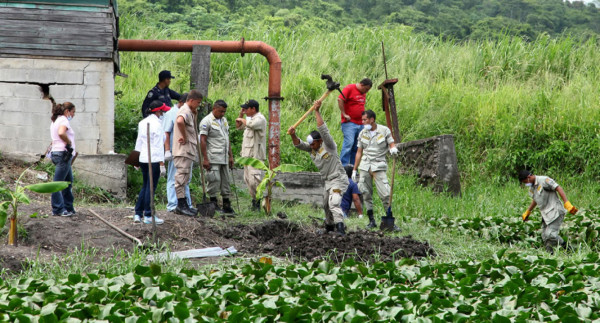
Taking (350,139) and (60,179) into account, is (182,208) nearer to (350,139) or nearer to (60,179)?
(60,179)

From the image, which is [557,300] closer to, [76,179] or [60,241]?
[60,241]

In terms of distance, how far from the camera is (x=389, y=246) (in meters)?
8.01

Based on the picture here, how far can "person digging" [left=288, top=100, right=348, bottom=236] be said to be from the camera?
28.7 feet

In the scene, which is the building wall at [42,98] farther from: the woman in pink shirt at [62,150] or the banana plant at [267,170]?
the banana plant at [267,170]

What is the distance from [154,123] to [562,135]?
1001 cm

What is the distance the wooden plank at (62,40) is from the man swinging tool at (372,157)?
175 inches

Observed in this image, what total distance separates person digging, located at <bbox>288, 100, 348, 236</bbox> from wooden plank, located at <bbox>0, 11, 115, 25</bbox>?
4.30 m

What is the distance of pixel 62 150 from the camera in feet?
26.8

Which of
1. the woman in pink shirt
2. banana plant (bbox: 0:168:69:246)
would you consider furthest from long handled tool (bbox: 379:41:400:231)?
banana plant (bbox: 0:168:69:246)

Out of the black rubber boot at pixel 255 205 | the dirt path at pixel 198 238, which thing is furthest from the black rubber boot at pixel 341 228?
the black rubber boot at pixel 255 205

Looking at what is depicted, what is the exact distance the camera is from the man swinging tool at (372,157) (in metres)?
9.76

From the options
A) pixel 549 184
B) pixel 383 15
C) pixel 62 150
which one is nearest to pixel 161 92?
pixel 62 150

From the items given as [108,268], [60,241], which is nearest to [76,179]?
[60,241]

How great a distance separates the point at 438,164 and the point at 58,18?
7.26 meters
